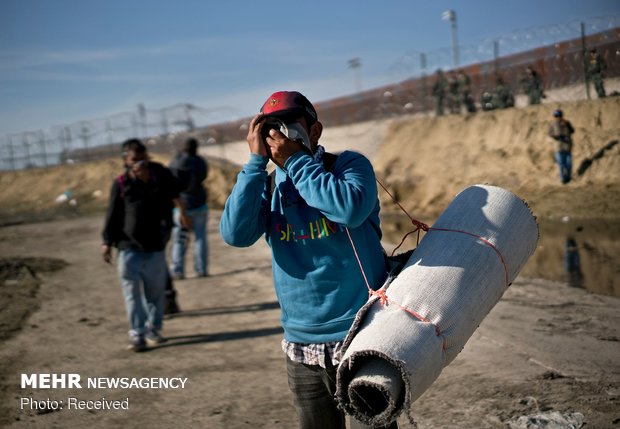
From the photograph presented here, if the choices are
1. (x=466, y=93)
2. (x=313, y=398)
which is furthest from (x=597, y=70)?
(x=313, y=398)

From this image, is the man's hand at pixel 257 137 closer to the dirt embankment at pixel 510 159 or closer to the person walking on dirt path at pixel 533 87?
the dirt embankment at pixel 510 159

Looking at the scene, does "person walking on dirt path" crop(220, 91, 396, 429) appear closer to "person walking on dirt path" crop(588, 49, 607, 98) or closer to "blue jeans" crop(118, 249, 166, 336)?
"blue jeans" crop(118, 249, 166, 336)

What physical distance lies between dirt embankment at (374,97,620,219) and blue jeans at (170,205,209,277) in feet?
32.7

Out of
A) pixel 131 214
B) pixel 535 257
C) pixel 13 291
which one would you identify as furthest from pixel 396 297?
pixel 535 257

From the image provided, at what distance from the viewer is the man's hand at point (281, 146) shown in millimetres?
2653

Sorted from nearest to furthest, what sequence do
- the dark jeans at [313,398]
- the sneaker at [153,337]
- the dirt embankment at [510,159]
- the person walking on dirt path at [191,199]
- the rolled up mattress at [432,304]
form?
the rolled up mattress at [432,304] → the dark jeans at [313,398] → the sneaker at [153,337] → the person walking on dirt path at [191,199] → the dirt embankment at [510,159]

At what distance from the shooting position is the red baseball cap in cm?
264

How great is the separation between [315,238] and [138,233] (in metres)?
3.86

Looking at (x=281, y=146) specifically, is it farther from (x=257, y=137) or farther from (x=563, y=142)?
(x=563, y=142)

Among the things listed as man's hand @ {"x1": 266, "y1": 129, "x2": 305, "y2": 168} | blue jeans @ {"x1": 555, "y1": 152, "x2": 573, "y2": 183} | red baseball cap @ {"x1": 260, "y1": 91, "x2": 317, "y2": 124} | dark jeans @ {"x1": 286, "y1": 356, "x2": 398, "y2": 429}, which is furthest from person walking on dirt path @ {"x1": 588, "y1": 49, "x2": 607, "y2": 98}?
dark jeans @ {"x1": 286, "y1": 356, "x2": 398, "y2": 429}

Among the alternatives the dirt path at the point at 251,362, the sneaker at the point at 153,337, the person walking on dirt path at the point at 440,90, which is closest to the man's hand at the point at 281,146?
the dirt path at the point at 251,362

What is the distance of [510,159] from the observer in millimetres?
20734

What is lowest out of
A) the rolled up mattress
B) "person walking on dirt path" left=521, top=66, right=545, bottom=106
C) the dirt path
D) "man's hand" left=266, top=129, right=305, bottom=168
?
the dirt path

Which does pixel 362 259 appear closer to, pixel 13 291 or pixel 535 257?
pixel 13 291
